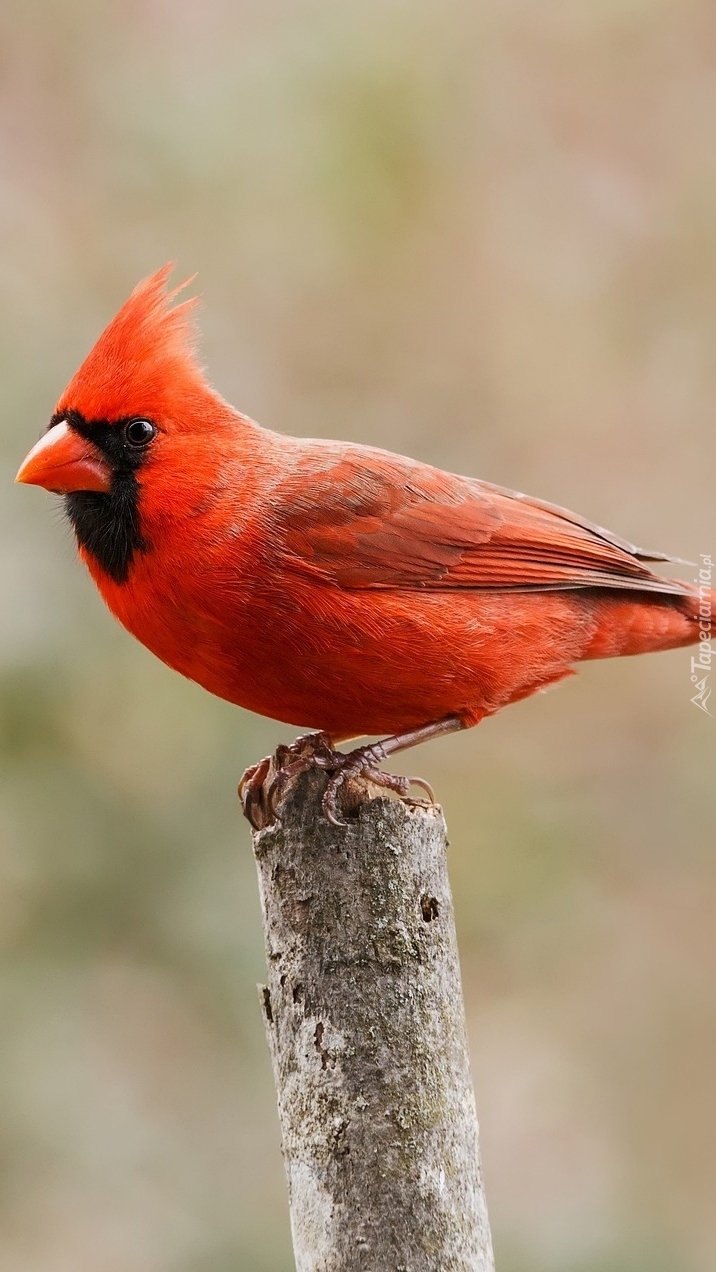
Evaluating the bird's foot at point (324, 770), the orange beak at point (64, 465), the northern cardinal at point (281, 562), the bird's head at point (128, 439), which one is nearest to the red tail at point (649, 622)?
the northern cardinal at point (281, 562)

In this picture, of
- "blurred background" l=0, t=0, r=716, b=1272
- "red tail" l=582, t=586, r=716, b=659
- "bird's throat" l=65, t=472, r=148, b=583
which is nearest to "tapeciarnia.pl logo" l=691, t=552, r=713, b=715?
"red tail" l=582, t=586, r=716, b=659

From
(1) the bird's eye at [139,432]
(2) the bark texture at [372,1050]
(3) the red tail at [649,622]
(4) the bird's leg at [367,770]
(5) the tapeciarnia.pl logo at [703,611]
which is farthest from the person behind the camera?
(5) the tapeciarnia.pl logo at [703,611]

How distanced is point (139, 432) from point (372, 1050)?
4.53 feet

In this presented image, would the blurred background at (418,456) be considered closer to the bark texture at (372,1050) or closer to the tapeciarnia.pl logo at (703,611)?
the tapeciarnia.pl logo at (703,611)

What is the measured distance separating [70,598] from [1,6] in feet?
6.15

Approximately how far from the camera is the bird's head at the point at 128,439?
2957 millimetres

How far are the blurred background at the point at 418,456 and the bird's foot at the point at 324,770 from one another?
1.82 feet

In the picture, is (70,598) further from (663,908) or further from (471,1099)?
(663,908)

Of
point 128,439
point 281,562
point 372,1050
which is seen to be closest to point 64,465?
point 128,439

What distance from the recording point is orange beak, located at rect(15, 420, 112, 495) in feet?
9.61

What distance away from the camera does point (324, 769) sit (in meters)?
2.60

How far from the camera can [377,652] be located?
2.96 metres

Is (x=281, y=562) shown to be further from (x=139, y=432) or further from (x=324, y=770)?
(x=324, y=770)

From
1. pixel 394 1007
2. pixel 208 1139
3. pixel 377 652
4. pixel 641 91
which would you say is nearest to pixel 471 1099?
pixel 394 1007
